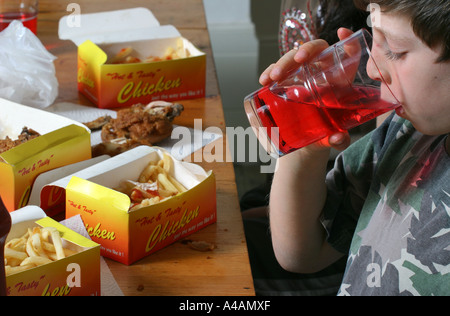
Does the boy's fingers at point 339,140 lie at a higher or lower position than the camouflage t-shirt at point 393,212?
higher

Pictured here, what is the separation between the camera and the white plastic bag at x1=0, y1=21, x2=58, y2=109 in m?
1.51

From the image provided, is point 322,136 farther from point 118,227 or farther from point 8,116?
point 8,116

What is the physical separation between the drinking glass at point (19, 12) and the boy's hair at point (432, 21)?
1.28m

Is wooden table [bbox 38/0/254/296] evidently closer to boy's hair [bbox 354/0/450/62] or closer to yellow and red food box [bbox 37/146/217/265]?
yellow and red food box [bbox 37/146/217/265]

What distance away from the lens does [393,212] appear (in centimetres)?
111

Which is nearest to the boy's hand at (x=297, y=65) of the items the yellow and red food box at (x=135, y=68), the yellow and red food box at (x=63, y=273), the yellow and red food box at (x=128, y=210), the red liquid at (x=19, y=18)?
the yellow and red food box at (x=128, y=210)

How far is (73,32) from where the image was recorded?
1843mm

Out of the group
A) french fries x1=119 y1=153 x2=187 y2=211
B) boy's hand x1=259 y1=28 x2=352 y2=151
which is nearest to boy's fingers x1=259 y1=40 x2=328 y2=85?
boy's hand x1=259 y1=28 x2=352 y2=151

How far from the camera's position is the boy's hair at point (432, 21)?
852 millimetres

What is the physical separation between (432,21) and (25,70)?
105cm

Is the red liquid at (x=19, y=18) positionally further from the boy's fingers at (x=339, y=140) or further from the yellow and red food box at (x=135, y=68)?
the boy's fingers at (x=339, y=140)

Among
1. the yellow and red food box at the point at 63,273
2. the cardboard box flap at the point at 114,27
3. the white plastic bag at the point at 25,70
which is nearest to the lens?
the yellow and red food box at the point at 63,273

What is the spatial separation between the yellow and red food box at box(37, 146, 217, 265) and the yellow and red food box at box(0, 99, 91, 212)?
48 millimetres

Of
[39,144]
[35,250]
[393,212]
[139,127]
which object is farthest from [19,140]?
[393,212]
